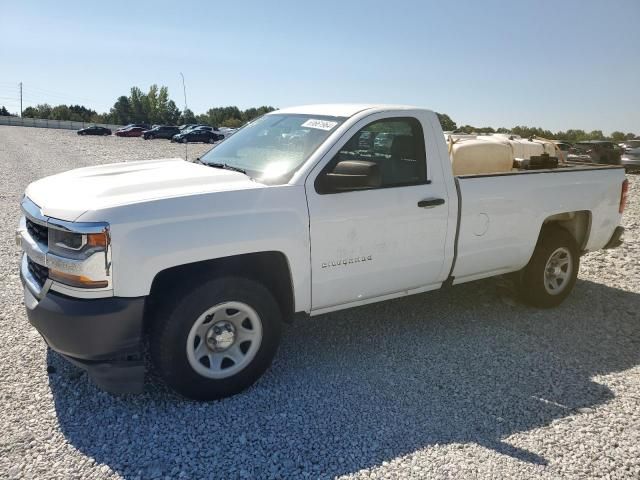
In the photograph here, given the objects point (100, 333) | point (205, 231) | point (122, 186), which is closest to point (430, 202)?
point (205, 231)

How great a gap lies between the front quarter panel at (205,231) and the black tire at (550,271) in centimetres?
266

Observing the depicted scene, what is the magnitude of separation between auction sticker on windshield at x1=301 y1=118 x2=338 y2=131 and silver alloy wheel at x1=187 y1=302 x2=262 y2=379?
1.49m

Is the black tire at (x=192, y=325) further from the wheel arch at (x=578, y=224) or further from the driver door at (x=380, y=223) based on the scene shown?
the wheel arch at (x=578, y=224)

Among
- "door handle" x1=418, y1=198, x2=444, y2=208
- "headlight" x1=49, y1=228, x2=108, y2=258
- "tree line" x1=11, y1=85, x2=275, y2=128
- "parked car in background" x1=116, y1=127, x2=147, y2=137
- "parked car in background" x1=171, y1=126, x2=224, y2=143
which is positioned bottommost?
"headlight" x1=49, y1=228, x2=108, y2=258

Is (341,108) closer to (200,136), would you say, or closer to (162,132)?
(200,136)

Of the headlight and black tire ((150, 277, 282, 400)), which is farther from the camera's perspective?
black tire ((150, 277, 282, 400))

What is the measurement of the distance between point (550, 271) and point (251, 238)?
3442mm

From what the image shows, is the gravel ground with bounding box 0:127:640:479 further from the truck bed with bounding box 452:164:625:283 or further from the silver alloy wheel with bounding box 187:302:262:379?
the truck bed with bounding box 452:164:625:283

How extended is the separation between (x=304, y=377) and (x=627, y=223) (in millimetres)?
8454

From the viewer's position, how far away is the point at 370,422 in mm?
3344

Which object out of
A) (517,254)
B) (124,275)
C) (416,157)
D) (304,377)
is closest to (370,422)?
(304,377)

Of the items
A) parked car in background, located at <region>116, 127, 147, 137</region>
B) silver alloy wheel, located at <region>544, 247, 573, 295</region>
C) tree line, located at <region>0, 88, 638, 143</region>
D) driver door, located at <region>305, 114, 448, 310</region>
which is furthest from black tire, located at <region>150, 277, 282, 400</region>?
tree line, located at <region>0, 88, 638, 143</region>

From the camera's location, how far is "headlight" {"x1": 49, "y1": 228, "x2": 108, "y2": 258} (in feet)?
9.73

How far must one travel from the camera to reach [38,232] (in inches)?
135
